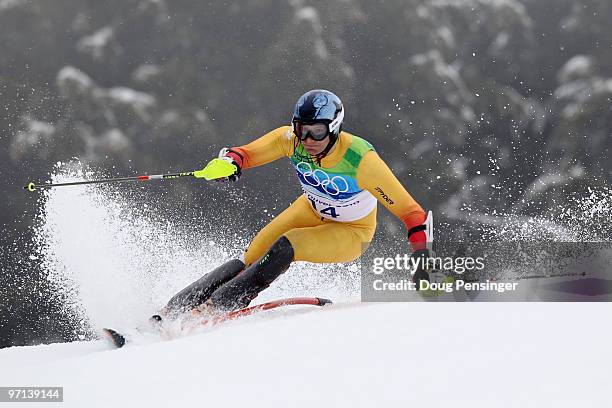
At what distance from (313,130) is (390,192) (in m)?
0.44

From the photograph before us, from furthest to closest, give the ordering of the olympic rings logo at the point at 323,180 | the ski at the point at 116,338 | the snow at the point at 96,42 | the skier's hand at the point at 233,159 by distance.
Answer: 1. the snow at the point at 96,42
2. the skier's hand at the point at 233,159
3. the olympic rings logo at the point at 323,180
4. the ski at the point at 116,338

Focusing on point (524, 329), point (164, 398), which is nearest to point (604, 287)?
point (524, 329)

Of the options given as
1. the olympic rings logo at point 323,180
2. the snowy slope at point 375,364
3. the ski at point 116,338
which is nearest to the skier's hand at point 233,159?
the olympic rings logo at point 323,180

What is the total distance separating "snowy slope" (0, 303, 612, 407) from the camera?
5.74ft

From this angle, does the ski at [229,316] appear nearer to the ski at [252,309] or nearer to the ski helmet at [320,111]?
the ski at [252,309]

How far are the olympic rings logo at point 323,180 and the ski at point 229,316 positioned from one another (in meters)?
0.52

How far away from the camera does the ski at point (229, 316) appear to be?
300 centimetres

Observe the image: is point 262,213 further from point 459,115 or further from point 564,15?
point 564,15

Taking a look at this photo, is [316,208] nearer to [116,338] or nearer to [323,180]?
[323,180]

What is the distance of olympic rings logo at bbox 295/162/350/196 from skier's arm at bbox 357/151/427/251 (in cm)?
11

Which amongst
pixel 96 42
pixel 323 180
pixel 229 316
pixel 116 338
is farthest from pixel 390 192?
pixel 96 42

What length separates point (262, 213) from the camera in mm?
11148

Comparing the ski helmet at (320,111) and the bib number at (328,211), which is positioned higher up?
the ski helmet at (320,111)

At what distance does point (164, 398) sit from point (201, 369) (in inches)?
8.4
